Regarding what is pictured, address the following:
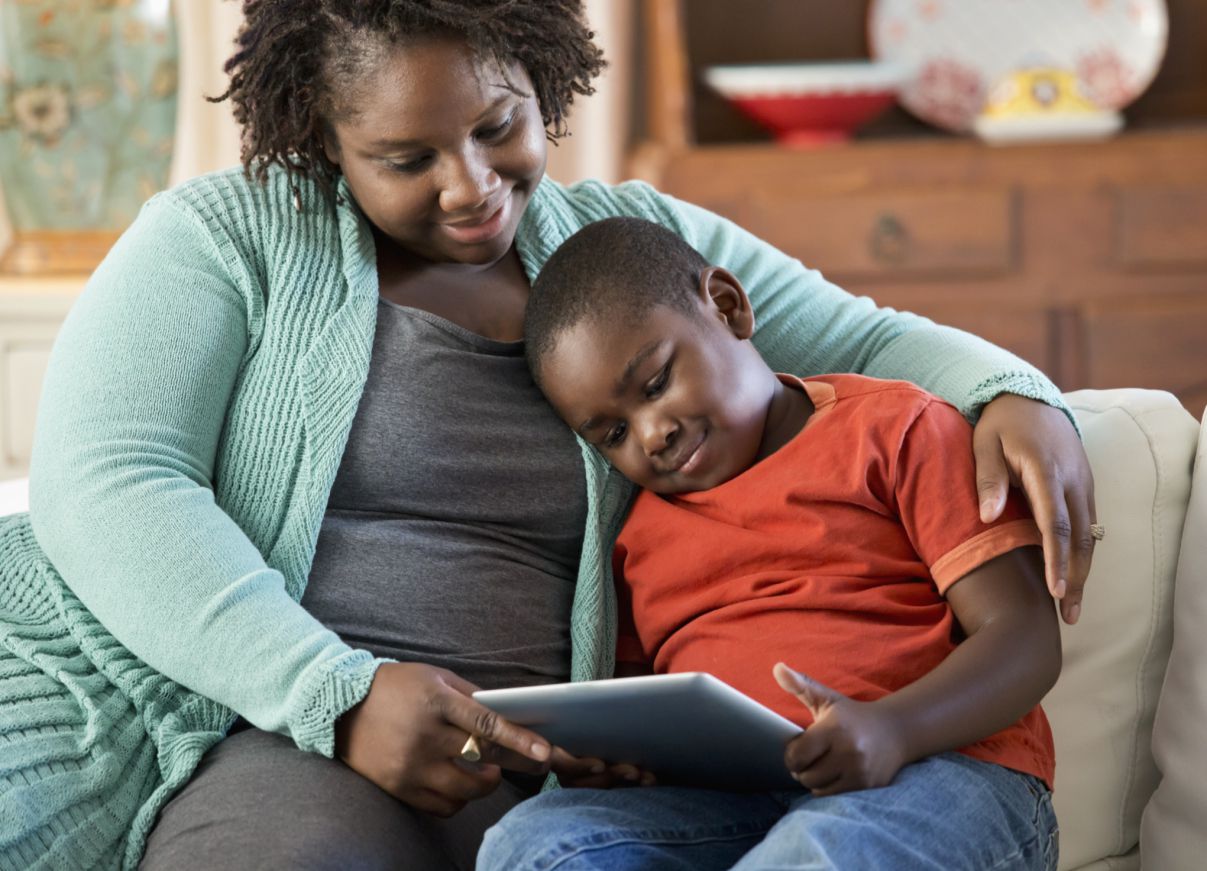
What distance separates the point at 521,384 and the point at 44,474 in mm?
400

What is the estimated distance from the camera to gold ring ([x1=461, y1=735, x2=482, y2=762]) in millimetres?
1070

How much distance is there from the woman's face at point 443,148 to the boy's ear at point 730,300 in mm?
177

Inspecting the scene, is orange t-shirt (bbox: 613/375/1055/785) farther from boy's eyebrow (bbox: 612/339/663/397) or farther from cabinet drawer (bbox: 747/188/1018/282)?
cabinet drawer (bbox: 747/188/1018/282)

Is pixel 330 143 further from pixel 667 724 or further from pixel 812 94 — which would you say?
pixel 812 94

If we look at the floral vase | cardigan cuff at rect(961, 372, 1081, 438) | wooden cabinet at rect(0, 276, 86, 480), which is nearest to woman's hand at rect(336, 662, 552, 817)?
cardigan cuff at rect(961, 372, 1081, 438)

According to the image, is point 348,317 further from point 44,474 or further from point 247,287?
point 44,474

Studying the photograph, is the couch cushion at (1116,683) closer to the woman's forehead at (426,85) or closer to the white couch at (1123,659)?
the white couch at (1123,659)

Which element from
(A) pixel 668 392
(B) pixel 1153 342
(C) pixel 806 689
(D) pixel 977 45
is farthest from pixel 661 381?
(D) pixel 977 45

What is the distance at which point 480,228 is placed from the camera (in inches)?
52.1

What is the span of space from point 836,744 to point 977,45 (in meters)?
2.36

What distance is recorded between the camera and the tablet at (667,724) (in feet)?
3.11

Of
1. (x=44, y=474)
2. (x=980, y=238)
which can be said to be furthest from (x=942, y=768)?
(x=980, y=238)

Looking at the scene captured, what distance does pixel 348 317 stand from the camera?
132 cm

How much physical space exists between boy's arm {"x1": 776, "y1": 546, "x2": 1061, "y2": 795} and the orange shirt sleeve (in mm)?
11
